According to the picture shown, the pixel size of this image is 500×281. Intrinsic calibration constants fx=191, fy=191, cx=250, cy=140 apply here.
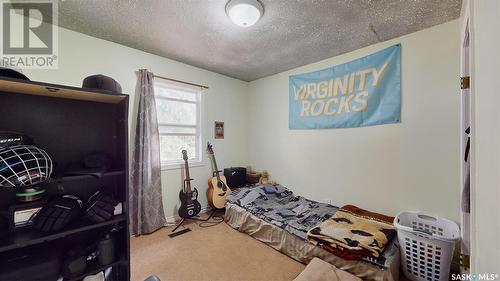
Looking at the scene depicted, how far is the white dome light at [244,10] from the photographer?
1.58m

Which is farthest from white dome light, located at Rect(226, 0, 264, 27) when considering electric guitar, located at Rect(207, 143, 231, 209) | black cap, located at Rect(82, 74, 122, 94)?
electric guitar, located at Rect(207, 143, 231, 209)

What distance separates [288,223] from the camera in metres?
2.20

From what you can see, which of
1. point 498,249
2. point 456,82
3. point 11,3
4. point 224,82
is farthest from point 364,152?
point 11,3

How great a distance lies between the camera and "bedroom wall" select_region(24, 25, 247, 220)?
2080mm

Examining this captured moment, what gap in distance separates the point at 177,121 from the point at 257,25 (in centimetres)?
181

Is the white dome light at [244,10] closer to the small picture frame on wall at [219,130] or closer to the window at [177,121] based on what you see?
the window at [177,121]

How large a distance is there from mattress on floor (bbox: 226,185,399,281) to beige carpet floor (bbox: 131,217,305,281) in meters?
0.12

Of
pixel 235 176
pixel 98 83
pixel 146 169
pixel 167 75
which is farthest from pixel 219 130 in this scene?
pixel 98 83

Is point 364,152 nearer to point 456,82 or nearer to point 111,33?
point 456,82

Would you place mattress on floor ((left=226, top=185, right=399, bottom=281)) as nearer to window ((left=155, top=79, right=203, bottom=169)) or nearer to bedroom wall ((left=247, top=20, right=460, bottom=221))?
bedroom wall ((left=247, top=20, right=460, bottom=221))

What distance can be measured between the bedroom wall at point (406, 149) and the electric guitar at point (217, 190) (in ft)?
3.86

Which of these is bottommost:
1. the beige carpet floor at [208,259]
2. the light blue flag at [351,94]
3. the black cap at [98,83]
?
the beige carpet floor at [208,259]

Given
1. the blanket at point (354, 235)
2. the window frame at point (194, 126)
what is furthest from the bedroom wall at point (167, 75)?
the blanket at point (354, 235)

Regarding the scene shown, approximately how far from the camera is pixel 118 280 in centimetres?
112
